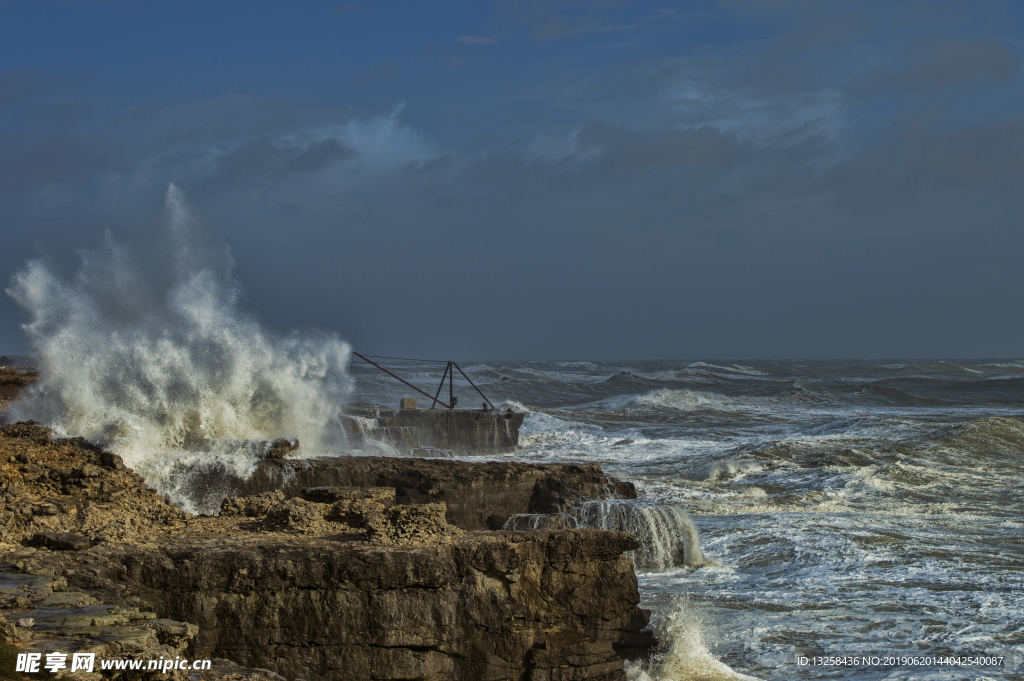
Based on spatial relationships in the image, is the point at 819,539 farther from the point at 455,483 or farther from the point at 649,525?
the point at 455,483

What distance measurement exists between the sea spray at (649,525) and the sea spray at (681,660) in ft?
5.50

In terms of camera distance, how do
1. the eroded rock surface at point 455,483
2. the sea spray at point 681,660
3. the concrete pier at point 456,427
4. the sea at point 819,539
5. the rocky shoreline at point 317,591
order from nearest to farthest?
the rocky shoreline at point 317,591 → the sea spray at point 681,660 → the sea at point 819,539 → the eroded rock surface at point 455,483 → the concrete pier at point 456,427

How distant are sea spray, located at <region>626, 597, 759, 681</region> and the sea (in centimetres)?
2

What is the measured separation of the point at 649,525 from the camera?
9320 millimetres

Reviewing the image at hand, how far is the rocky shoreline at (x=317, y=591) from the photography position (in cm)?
459

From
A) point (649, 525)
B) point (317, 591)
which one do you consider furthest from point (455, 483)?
point (317, 591)

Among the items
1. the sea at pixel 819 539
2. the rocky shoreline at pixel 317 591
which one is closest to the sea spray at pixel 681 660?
the sea at pixel 819 539

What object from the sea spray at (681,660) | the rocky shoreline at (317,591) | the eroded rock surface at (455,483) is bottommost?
the sea spray at (681,660)

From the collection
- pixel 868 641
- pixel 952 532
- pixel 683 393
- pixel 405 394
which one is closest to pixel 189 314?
pixel 868 641

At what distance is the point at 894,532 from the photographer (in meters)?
11.7

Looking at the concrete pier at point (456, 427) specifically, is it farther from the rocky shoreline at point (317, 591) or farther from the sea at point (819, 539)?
the rocky shoreline at point (317, 591)

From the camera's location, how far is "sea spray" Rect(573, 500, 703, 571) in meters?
9.18

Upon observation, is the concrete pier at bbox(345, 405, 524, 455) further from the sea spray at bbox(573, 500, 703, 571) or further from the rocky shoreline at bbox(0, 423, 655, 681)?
the rocky shoreline at bbox(0, 423, 655, 681)

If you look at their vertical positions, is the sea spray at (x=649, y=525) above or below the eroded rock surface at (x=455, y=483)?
below
